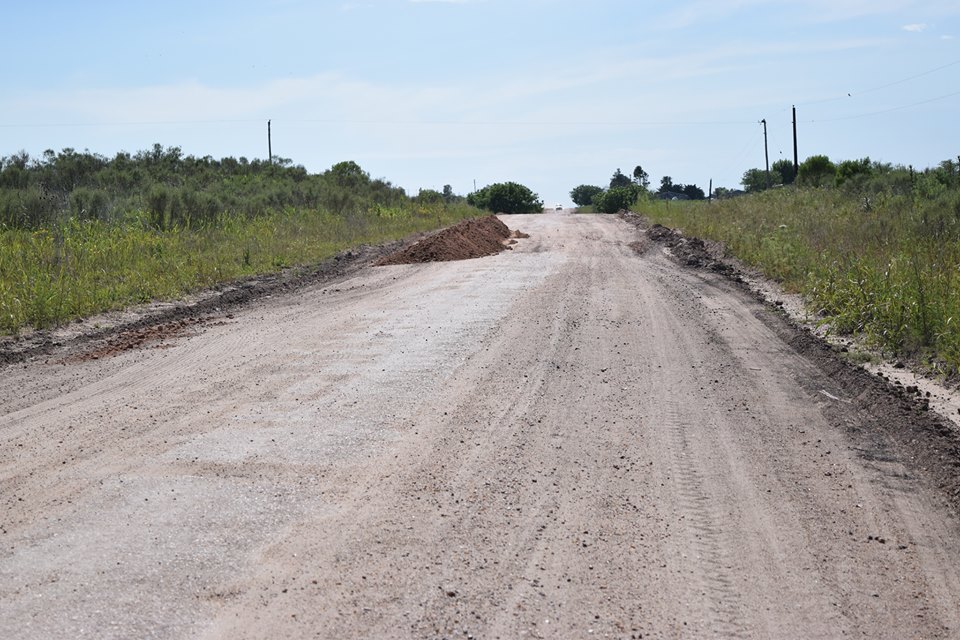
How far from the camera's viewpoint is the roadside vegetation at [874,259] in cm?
1002

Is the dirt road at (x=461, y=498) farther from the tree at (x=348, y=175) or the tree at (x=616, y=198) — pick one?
the tree at (x=616, y=198)

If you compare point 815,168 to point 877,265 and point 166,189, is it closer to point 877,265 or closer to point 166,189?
point 166,189

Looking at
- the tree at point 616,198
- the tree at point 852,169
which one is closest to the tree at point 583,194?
the tree at point 616,198

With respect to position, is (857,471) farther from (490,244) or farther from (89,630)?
(490,244)

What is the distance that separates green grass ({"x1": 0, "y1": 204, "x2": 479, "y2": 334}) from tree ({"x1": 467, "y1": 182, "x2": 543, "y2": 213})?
130 ft

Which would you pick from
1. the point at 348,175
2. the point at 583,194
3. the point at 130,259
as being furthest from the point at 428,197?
the point at 583,194

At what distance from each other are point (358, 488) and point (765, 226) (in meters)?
19.1

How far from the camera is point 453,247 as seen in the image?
23.0 metres

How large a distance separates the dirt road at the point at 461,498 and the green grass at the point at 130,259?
2776 millimetres

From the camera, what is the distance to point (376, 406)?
7711 millimetres

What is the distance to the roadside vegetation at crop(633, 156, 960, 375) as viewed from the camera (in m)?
10.0

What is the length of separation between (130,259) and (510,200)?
50.9m

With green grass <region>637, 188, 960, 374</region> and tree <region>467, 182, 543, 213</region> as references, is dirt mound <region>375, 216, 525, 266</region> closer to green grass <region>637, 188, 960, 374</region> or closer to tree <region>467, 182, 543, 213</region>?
green grass <region>637, 188, 960, 374</region>

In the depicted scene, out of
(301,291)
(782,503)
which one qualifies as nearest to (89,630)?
(782,503)
